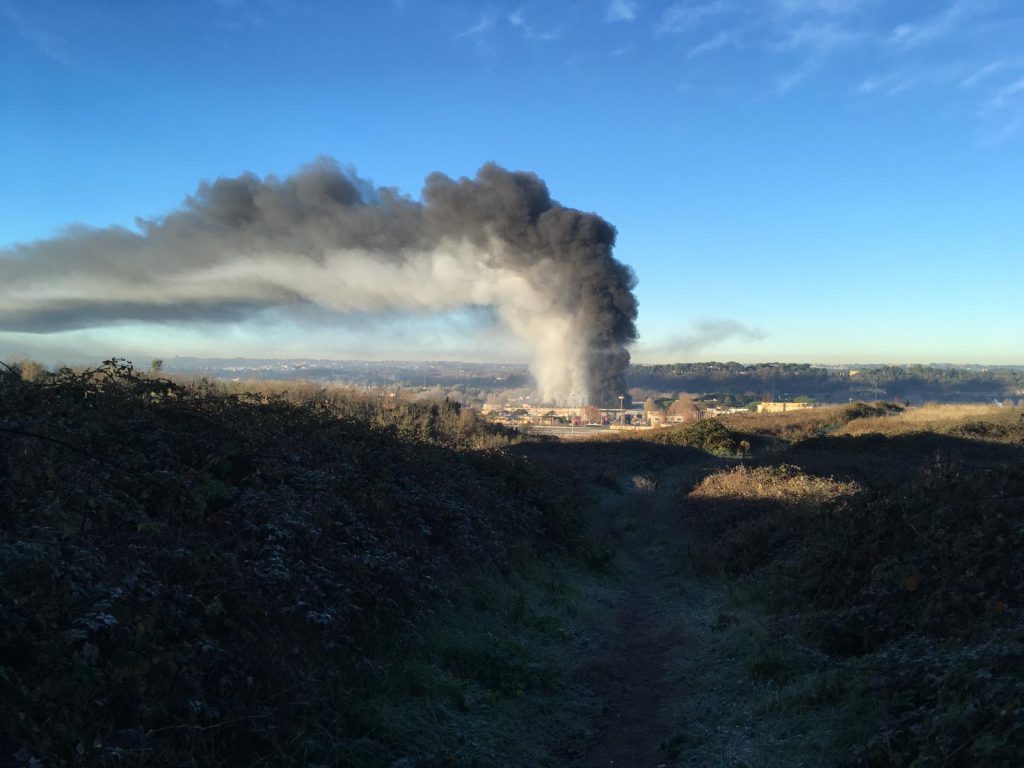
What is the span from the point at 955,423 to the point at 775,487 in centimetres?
2363

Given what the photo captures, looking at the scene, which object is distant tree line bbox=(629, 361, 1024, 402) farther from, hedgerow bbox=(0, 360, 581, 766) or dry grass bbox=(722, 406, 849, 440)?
hedgerow bbox=(0, 360, 581, 766)

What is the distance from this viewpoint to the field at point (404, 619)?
3328 mm

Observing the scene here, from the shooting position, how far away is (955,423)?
32.0 metres

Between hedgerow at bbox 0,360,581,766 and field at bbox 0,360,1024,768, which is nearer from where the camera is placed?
hedgerow at bbox 0,360,581,766

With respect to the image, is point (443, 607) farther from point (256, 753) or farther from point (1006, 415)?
point (1006, 415)

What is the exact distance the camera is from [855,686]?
4.51 meters

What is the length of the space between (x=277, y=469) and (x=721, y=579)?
6.45 m

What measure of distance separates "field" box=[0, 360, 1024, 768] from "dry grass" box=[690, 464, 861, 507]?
2.47 meters

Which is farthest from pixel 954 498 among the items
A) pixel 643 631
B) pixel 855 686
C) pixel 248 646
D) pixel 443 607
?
pixel 248 646

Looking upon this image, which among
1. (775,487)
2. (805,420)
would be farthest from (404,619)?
(805,420)

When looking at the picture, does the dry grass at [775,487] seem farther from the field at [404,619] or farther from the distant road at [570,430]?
the distant road at [570,430]

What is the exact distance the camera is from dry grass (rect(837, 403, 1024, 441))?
2900cm

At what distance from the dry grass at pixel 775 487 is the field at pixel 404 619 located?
247cm

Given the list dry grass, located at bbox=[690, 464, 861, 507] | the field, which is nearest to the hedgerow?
the field
